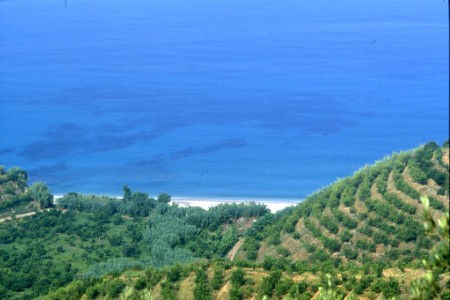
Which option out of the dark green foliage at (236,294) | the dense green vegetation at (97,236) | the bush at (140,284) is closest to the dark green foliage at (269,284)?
the dark green foliage at (236,294)

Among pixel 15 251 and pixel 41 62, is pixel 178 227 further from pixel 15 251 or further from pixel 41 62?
pixel 41 62

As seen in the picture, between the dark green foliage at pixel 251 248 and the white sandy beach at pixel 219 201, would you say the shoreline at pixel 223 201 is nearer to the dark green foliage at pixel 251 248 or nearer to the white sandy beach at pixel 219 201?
the white sandy beach at pixel 219 201

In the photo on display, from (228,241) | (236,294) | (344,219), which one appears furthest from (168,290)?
(228,241)

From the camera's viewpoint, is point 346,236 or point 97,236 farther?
point 97,236

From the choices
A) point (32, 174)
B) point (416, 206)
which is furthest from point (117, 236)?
point (32, 174)

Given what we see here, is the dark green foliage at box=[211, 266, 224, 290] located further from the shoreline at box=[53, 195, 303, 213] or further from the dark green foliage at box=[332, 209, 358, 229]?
the shoreline at box=[53, 195, 303, 213]

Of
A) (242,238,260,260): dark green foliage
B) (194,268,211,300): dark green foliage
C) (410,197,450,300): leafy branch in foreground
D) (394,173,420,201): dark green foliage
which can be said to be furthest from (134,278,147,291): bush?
(410,197,450,300): leafy branch in foreground

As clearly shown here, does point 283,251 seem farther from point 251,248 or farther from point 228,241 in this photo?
point 228,241
